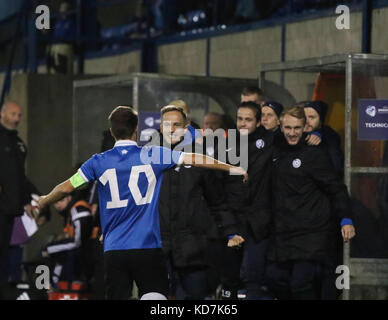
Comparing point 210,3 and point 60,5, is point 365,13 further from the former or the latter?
point 60,5

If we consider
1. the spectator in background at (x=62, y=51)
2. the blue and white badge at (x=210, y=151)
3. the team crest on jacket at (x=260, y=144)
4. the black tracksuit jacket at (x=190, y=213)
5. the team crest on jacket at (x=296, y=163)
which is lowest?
the black tracksuit jacket at (x=190, y=213)

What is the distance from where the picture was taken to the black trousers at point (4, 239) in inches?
456

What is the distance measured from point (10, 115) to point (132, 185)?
4290mm

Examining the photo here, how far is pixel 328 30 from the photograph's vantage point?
12672 millimetres

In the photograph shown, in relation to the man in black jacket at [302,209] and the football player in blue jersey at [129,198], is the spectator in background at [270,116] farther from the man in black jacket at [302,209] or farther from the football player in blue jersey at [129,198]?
the football player in blue jersey at [129,198]

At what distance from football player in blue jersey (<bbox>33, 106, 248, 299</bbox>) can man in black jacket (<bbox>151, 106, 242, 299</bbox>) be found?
121 cm

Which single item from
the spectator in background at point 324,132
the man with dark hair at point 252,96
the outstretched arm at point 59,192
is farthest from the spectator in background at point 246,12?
the outstretched arm at point 59,192

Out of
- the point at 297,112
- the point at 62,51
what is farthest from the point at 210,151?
the point at 62,51

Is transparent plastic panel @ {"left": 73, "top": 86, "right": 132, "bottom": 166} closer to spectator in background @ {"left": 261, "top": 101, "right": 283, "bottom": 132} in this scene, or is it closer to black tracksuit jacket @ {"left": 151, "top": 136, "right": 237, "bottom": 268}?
spectator in background @ {"left": 261, "top": 101, "right": 283, "bottom": 132}

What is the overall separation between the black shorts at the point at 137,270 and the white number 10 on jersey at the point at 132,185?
34 cm

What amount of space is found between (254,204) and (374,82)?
1653 millimetres

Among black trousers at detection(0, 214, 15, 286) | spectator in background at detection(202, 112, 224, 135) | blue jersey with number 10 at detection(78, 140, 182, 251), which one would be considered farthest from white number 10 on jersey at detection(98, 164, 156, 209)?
black trousers at detection(0, 214, 15, 286)

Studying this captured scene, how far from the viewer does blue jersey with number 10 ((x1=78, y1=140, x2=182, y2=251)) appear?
25.4 ft
